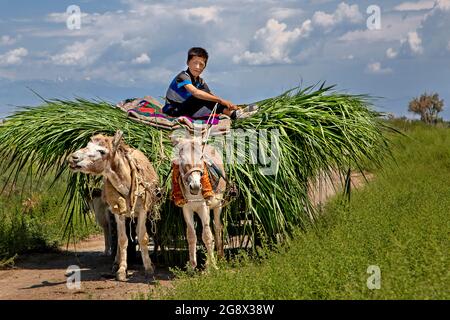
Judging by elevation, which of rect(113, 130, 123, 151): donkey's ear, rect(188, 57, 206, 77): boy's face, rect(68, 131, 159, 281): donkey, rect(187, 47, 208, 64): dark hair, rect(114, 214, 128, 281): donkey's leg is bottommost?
rect(114, 214, 128, 281): donkey's leg

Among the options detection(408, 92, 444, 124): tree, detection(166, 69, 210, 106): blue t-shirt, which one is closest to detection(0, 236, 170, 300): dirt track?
detection(166, 69, 210, 106): blue t-shirt

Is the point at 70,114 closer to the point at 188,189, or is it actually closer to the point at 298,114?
the point at 188,189

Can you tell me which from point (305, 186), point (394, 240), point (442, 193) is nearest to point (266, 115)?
point (305, 186)

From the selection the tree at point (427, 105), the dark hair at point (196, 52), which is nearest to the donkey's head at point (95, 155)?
the dark hair at point (196, 52)

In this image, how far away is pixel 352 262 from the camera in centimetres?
550

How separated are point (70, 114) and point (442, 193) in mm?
5105

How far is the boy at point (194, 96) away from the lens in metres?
7.33

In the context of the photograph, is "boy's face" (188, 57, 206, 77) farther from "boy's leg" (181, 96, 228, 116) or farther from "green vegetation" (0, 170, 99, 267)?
"green vegetation" (0, 170, 99, 267)

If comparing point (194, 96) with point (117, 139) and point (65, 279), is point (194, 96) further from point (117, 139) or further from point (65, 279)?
point (65, 279)

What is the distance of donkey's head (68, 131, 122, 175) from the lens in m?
6.04

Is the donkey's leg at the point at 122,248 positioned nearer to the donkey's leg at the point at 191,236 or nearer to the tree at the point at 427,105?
the donkey's leg at the point at 191,236

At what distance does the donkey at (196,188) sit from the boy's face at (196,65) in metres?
1.07

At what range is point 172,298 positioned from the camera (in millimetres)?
5359

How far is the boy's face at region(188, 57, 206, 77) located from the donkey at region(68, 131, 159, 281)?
3.93 feet
